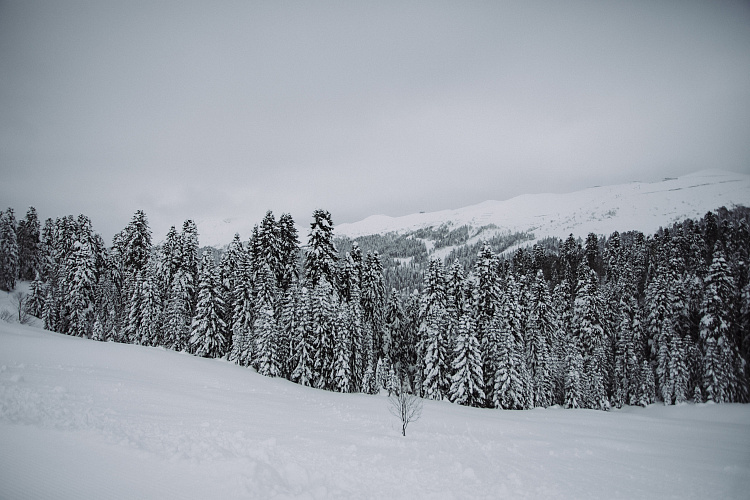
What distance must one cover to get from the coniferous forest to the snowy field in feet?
37.3

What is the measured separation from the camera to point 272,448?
1133cm

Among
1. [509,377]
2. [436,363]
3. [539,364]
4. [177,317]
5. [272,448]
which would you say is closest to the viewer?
[272,448]

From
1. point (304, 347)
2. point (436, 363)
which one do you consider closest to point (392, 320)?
point (436, 363)

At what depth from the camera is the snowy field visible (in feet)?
27.2

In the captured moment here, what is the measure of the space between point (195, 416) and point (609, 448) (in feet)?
64.8

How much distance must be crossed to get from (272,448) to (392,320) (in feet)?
125

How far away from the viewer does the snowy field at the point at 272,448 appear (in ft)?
27.2

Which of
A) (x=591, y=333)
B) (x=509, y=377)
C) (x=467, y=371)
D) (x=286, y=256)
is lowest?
(x=509, y=377)

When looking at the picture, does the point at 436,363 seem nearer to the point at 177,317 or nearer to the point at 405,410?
the point at 405,410

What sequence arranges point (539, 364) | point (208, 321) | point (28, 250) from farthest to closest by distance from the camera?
1. point (28, 250)
2. point (539, 364)
3. point (208, 321)

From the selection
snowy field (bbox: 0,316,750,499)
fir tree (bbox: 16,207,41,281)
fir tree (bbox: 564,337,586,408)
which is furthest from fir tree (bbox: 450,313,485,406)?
fir tree (bbox: 16,207,41,281)

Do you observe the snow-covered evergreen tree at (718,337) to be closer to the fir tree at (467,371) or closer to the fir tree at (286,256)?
the fir tree at (467,371)

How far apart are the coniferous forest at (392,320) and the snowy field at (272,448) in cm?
1138

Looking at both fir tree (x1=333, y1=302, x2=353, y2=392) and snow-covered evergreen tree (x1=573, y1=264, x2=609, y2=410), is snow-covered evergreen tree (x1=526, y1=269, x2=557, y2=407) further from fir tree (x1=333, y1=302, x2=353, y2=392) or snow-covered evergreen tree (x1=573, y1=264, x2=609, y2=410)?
fir tree (x1=333, y1=302, x2=353, y2=392)
